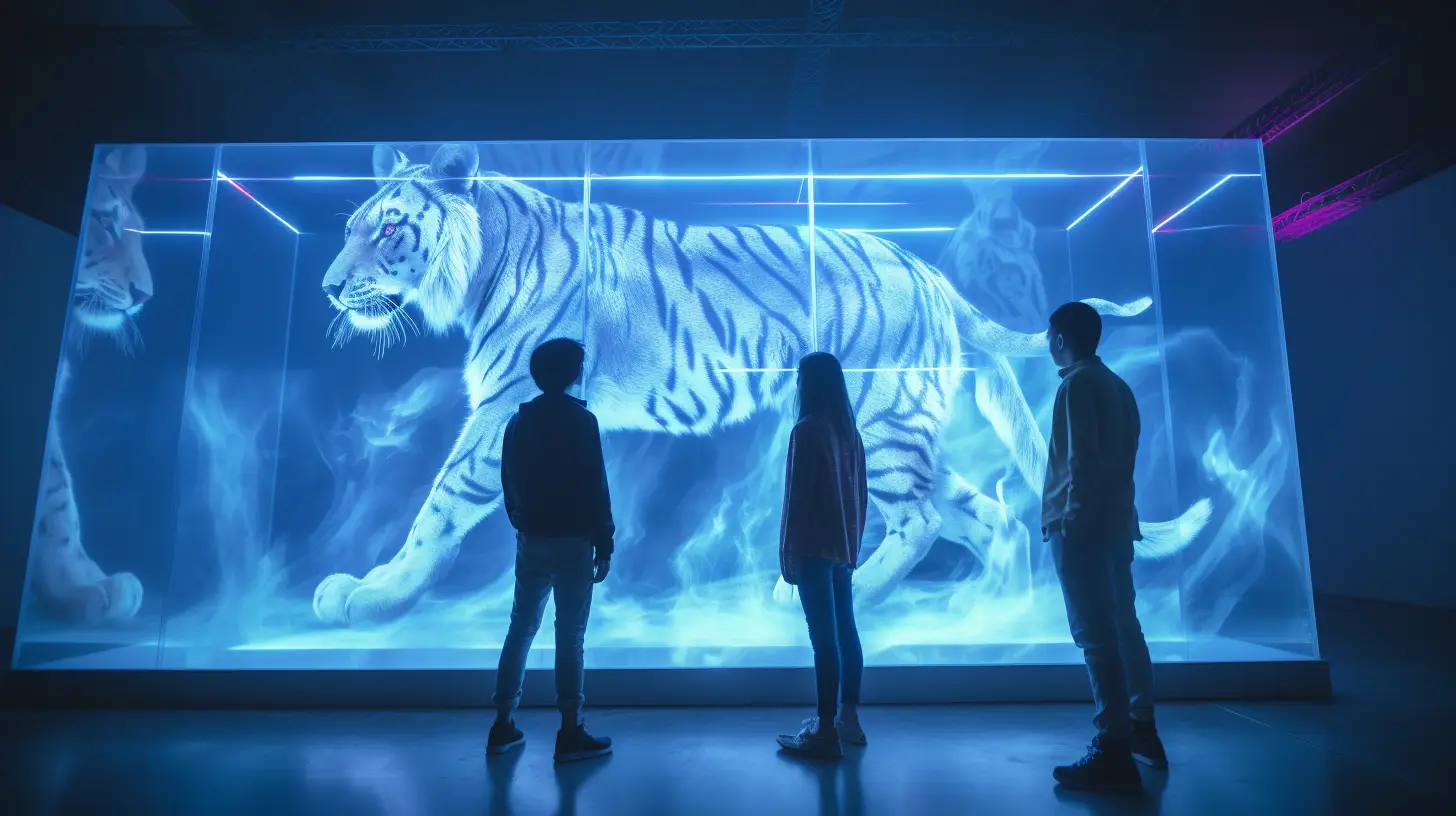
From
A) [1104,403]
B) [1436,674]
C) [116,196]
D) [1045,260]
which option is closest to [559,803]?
[1104,403]

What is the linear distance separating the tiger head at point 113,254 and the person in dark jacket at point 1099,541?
13.1 ft

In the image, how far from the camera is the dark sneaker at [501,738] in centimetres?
221

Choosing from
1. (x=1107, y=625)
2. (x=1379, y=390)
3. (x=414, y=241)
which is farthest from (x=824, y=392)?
(x=1379, y=390)

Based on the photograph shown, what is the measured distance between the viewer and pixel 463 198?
333 cm

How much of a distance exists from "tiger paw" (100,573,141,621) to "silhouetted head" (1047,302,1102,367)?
397 centimetres

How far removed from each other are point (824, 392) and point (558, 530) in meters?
0.97

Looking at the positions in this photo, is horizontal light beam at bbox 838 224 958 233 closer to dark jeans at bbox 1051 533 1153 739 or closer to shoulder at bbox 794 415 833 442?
shoulder at bbox 794 415 833 442

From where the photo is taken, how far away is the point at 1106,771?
189 cm

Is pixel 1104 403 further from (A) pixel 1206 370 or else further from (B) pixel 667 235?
(B) pixel 667 235

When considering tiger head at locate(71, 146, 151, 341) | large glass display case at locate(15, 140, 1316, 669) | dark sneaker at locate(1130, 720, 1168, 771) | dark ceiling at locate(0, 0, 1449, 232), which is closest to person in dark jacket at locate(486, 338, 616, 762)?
large glass display case at locate(15, 140, 1316, 669)

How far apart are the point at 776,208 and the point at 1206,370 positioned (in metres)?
2.22

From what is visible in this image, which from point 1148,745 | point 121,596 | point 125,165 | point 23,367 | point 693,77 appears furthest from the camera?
point 23,367

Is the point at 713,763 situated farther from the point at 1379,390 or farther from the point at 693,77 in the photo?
the point at 1379,390

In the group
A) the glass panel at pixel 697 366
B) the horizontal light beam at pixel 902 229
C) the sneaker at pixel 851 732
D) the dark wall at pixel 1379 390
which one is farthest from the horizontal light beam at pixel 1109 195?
the dark wall at pixel 1379 390
